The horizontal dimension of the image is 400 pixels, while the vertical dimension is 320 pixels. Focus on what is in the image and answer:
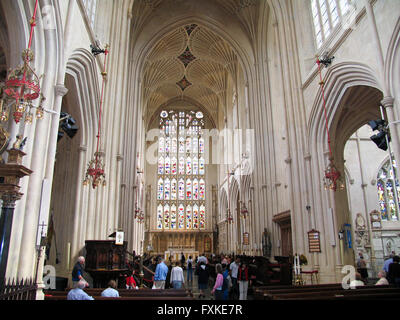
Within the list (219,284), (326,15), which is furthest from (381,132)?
(326,15)

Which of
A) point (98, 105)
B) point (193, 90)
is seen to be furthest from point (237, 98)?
point (98, 105)

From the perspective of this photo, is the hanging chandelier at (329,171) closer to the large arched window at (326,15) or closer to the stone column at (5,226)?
the large arched window at (326,15)

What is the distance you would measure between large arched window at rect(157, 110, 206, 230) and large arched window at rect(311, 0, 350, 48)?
21458 mm

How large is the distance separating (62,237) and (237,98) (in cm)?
1677

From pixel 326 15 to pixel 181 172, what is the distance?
22.7 metres

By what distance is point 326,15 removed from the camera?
11.4 m

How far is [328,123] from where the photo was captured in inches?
438

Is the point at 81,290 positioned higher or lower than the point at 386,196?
lower

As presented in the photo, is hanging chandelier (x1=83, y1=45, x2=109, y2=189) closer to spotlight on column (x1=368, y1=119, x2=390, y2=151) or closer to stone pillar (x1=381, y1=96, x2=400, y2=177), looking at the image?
stone pillar (x1=381, y1=96, x2=400, y2=177)

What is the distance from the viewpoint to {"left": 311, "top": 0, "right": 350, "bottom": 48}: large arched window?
33.5 ft

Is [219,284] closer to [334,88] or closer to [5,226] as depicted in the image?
[5,226]

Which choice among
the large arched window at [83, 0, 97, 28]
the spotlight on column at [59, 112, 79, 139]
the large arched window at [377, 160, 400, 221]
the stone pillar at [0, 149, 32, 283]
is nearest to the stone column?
the stone pillar at [0, 149, 32, 283]

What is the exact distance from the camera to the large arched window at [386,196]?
18.6 meters
